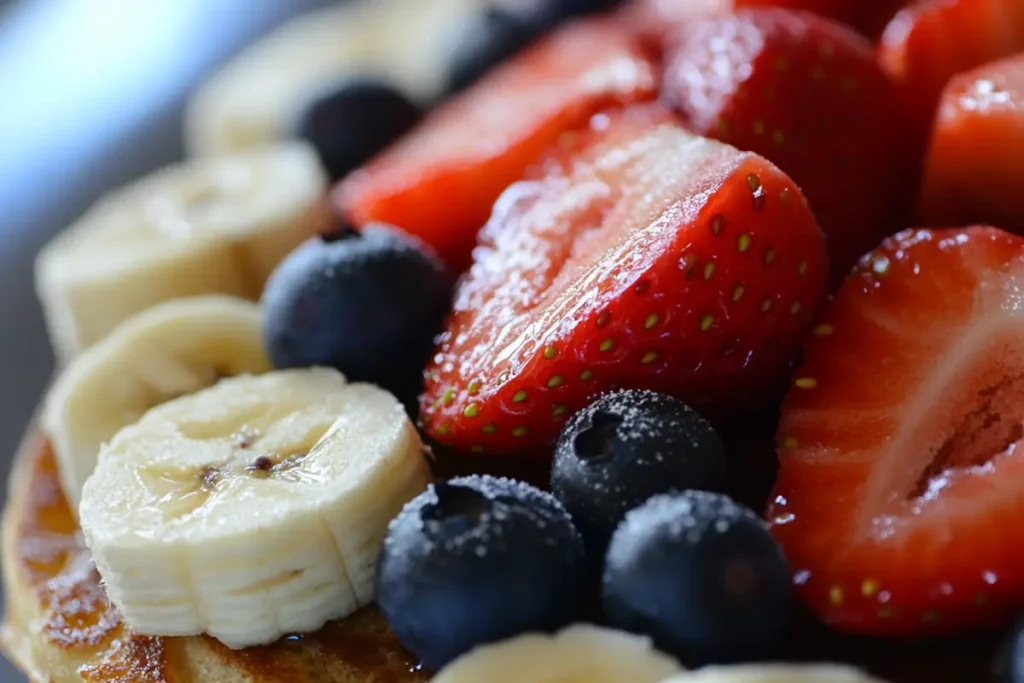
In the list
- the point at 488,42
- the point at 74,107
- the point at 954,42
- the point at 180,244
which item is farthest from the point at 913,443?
the point at 74,107

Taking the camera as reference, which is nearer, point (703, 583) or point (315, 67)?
point (703, 583)

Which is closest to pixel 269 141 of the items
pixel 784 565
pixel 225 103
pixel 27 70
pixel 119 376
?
pixel 225 103

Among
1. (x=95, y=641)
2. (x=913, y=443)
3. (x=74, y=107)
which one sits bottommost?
(x=95, y=641)

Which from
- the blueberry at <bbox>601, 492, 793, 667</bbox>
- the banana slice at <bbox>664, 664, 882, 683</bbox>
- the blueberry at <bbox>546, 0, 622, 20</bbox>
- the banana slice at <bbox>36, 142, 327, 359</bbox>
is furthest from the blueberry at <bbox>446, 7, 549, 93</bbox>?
the banana slice at <bbox>664, 664, 882, 683</bbox>

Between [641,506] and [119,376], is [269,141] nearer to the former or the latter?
[119,376]

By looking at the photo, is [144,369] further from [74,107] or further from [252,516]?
[74,107]

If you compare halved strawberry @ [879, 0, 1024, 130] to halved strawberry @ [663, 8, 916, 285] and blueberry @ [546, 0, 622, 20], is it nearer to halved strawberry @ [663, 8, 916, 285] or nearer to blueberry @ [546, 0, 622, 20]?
halved strawberry @ [663, 8, 916, 285]

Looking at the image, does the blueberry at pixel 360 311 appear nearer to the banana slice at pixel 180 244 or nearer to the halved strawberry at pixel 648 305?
the halved strawberry at pixel 648 305
